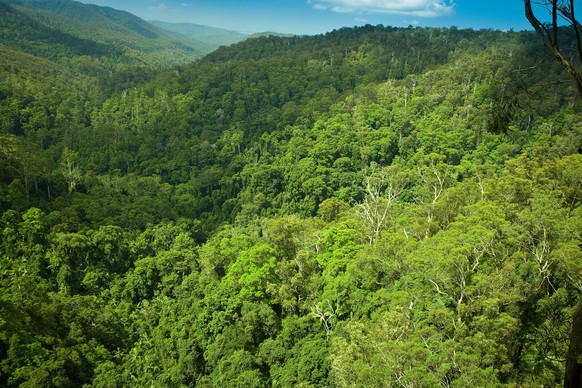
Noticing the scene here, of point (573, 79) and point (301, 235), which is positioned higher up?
point (573, 79)

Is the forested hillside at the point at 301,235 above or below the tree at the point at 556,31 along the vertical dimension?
below

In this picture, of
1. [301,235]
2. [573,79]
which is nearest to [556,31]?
[573,79]

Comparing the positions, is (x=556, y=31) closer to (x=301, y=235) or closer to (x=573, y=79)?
(x=573, y=79)

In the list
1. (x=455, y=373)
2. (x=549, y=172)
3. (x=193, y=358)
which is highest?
(x=549, y=172)

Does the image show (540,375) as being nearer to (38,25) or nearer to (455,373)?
(455,373)

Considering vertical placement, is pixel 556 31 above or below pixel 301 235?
above

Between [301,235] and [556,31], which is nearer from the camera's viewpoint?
[556,31]

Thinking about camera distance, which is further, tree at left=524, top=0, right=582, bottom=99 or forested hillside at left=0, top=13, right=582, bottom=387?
forested hillside at left=0, top=13, right=582, bottom=387

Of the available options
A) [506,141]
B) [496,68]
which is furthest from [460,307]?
[496,68]
